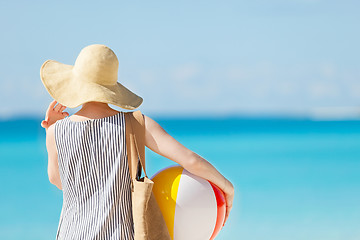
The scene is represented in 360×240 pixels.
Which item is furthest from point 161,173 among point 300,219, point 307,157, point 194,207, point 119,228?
point 307,157

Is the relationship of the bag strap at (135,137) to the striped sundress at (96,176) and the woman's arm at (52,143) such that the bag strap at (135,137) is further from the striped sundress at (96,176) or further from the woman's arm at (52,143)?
the woman's arm at (52,143)

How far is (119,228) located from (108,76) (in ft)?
2.13

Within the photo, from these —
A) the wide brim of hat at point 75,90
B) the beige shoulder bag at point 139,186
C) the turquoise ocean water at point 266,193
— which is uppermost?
the turquoise ocean water at point 266,193

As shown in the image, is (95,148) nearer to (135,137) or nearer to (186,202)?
Answer: (135,137)

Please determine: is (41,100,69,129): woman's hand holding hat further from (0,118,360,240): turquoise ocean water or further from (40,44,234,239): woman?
(0,118,360,240): turquoise ocean water

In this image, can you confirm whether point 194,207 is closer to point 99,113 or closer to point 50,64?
point 99,113

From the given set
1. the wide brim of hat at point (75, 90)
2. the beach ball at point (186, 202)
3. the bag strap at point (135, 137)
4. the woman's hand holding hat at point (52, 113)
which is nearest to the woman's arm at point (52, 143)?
the woman's hand holding hat at point (52, 113)

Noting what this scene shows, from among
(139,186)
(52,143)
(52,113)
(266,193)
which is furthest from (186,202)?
(266,193)

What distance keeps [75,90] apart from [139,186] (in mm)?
495

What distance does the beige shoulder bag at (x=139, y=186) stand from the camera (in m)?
2.44

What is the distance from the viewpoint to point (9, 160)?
17.4 meters

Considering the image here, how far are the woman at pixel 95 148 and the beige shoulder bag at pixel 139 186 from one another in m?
0.03

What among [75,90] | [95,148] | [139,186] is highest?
[75,90]

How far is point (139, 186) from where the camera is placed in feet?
8.06
